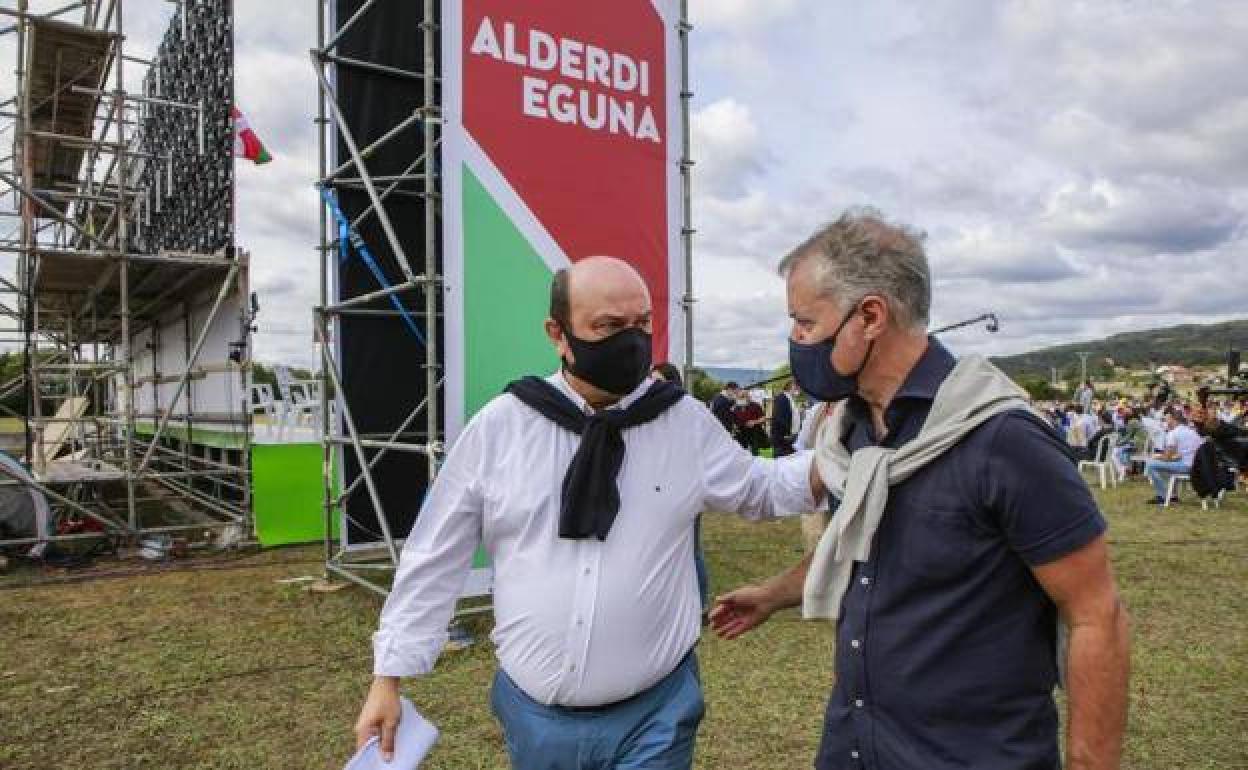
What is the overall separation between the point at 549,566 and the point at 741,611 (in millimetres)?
558

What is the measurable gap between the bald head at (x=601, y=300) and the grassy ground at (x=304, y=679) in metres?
2.27

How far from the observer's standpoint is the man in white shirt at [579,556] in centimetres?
184

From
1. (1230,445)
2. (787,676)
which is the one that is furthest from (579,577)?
(1230,445)

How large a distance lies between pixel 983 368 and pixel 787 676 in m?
3.41

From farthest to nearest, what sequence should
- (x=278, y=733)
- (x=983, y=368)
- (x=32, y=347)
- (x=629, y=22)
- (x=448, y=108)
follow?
(x=32, y=347) → (x=629, y=22) → (x=448, y=108) → (x=278, y=733) → (x=983, y=368)

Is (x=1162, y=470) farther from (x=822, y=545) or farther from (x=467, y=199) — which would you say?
(x=822, y=545)

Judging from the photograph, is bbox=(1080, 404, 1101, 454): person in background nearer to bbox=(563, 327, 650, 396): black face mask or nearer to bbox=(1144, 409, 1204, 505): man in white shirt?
bbox=(1144, 409, 1204, 505): man in white shirt

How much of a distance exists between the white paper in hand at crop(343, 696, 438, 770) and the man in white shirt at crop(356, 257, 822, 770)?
0.03m

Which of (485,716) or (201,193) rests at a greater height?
(201,193)

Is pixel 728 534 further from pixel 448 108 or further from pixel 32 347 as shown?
pixel 32 347

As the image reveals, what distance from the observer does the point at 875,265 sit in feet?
4.98

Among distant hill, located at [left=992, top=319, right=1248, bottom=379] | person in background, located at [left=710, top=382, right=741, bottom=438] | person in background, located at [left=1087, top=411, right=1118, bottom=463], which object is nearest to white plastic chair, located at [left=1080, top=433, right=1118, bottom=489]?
person in background, located at [left=1087, top=411, right=1118, bottom=463]

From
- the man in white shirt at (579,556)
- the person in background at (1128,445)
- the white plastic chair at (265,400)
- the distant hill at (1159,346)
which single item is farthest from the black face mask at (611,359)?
the distant hill at (1159,346)

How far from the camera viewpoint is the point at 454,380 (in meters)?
4.82
